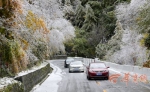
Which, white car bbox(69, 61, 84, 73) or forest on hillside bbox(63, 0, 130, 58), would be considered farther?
forest on hillside bbox(63, 0, 130, 58)

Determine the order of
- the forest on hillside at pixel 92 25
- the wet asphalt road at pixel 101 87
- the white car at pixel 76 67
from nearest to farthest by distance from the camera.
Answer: the wet asphalt road at pixel 101 87 → the white car at pixel 76 67 → the forest on hillside at pixel 92 25

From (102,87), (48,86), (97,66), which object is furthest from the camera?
(97,66)

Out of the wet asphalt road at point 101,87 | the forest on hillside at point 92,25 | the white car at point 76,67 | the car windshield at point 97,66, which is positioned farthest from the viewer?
the forest on hillside at point 92,25

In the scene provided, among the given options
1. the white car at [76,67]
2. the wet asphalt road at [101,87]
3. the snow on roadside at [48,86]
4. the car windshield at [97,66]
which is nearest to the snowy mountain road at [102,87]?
the wet asphalt road at [101,87]

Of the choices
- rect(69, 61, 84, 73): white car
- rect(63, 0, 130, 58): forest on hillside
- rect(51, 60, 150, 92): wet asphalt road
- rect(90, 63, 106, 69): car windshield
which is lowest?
rect(51, 60, 150, 92): wet asphalt road

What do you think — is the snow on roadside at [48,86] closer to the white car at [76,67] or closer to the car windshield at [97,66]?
the car windshield at [97,66]

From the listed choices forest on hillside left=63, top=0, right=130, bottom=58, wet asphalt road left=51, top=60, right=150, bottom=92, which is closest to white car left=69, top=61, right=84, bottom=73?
wet asphalt road left=51, top=60, right=150, bottom=92

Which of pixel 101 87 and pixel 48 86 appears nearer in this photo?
pixel 101 87

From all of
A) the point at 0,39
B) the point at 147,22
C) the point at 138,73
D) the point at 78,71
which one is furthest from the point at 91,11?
the point at 0,39

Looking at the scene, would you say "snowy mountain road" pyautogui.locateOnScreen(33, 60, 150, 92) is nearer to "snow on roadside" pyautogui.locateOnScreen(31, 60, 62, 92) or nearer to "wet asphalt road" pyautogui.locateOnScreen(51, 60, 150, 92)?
"wet asphalt road" pyautogui.locateOnScreen(51, 60, 150, 92)

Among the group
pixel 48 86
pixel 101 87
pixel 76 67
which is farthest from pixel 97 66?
pixel 76 67

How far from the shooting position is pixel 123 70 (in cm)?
3284

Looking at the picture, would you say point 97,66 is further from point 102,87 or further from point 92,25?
point 92,25

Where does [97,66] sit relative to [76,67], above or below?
above
